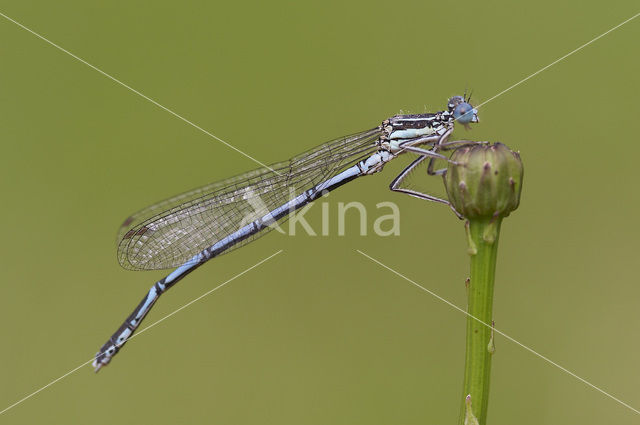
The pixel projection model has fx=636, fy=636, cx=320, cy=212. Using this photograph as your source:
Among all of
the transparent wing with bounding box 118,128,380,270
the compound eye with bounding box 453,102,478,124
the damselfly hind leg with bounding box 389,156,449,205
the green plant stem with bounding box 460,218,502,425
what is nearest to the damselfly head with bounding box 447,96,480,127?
the compound eye with bounding box 453,102,478,124

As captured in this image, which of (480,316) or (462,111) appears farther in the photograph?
(462,111)

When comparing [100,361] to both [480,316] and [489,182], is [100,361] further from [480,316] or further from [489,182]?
[489,182]

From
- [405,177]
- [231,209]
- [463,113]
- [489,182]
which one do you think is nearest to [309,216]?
[231,209]

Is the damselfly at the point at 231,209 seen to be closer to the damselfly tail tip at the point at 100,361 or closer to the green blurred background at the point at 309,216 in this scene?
the damselfly tail tip at the point at 100,361

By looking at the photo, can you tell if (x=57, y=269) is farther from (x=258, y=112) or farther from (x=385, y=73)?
(x=385, y=73)

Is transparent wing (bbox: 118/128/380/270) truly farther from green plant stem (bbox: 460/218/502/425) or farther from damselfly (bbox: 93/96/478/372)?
green plant stem (bbox: 460/218/502/425)

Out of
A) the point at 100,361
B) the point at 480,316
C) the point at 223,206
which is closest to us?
the point at 480,316

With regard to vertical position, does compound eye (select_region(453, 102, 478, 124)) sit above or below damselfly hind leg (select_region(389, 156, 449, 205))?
above
